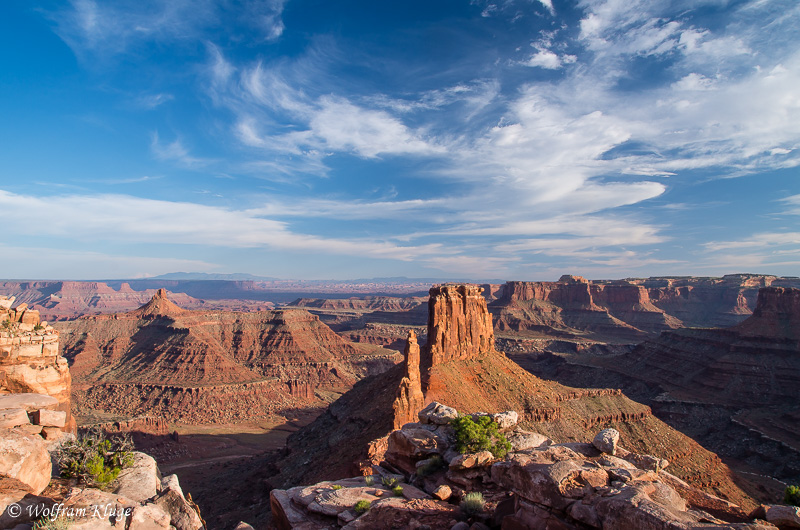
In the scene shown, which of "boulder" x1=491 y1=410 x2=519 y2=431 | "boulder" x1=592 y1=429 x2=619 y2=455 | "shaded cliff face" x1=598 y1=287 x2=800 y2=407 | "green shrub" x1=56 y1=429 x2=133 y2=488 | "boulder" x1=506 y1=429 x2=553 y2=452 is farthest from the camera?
"shaded cliff face" x1=598 y1=287 x2=800 y2=407

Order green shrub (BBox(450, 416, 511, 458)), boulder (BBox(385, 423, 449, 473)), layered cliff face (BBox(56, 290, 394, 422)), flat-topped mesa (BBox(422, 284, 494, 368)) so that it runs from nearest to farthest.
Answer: green shrub (BBox(450, 416, 511, 458)), boulder (BBox(385, 423, 449, 473)), flat-topped mesa (BBox(422, 284, 494, 368)), layered cliff face (BBox(56, 290, 394, 422))

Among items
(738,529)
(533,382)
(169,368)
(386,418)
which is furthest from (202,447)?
(738,529)

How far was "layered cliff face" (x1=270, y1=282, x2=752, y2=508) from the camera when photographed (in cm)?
3750

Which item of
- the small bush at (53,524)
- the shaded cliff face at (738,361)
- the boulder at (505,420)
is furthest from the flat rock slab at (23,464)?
the shaded cliff face at (738,361)

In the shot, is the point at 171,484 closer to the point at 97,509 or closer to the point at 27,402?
the point at 97,509

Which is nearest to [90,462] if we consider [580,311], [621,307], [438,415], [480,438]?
[480,438]

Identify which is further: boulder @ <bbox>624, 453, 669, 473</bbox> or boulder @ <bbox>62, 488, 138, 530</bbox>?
boulder @ <bbox>624, 453, 669, 473</bbox>

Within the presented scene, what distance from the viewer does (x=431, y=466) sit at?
661 inches

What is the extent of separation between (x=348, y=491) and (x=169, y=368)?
97838 millimetres

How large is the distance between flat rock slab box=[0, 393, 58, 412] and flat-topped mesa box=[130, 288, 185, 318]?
116821 mm

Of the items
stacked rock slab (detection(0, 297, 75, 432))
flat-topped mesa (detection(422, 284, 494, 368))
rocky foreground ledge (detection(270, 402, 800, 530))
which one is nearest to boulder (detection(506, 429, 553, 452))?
rocky foreground ledge (detection(270, 402, 800, 530))

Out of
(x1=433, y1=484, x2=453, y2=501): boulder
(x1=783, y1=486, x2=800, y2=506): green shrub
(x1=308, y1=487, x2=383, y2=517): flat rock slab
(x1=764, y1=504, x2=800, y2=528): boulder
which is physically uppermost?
(x1=764, y1=504, x2=800, y2=528): boulder

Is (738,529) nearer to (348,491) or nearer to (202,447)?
(348,491)

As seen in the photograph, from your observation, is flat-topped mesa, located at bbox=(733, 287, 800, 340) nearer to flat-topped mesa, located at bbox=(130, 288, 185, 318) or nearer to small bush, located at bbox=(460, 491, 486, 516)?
small bush, located at bbox=(460, 491, 486, 516)
